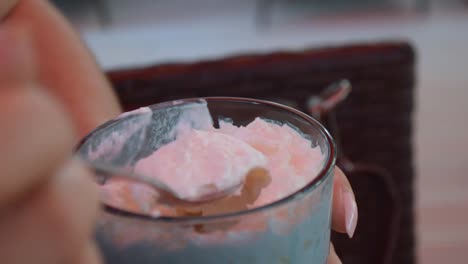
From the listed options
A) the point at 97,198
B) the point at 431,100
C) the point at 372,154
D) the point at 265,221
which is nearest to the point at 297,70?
the point at 372,154

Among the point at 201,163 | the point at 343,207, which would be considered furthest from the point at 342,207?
the point at 201,163

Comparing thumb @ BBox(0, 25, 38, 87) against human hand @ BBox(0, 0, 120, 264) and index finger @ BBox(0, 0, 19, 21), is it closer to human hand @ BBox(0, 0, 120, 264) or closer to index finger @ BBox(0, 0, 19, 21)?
human hand @ BBox(0, 0, 120, 264)

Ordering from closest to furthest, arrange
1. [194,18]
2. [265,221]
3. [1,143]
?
[1,143]
[265,221]
[194,18]

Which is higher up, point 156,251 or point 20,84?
point 20,84

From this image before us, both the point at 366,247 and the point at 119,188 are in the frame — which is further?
the point at 366,247

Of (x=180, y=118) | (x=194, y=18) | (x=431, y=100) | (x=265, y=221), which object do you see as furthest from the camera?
(x=194, y=18)

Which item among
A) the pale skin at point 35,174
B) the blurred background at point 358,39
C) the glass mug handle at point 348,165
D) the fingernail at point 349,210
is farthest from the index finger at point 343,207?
the blurred background at point 358,39

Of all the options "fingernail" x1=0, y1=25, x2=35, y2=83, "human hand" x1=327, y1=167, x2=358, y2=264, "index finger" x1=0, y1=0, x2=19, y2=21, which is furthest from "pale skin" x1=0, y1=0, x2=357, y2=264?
"index finger" x1=0, y1=0, x2=19, y2=21

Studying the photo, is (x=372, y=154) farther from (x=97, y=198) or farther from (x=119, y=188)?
(x=97, y=198)
